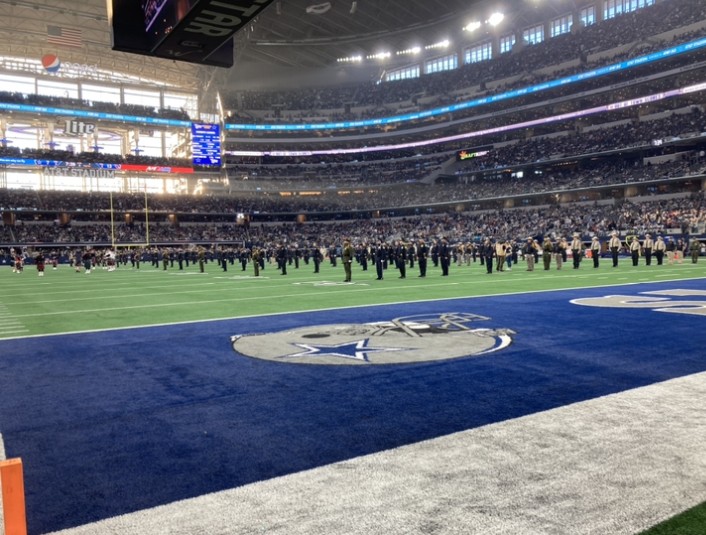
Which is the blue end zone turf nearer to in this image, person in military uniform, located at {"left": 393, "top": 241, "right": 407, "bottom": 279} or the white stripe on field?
the white stripe on field

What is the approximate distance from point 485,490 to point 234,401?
8.41ft

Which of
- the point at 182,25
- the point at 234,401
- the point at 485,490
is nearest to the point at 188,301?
the point at 182,25

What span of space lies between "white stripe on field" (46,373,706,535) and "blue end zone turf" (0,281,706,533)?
231 millimetres

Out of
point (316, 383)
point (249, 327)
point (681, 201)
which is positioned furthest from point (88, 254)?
point (681, 201)

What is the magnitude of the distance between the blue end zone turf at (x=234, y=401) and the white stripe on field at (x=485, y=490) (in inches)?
9.1

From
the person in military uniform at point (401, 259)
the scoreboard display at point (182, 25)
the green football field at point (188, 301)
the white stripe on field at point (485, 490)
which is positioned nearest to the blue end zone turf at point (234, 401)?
the white stripe on field at point (485, 490)

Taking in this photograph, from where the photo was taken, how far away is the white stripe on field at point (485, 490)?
7.79ft

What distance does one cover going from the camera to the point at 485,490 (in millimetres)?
2684

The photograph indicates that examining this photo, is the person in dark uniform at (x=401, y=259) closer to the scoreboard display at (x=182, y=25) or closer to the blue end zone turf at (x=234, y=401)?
the scoreboard display at (x=182, y=25)

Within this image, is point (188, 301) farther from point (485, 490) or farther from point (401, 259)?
point (485, 490)

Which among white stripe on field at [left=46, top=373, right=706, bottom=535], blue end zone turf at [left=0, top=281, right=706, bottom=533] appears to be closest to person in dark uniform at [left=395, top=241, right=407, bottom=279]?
blue end zone turf at [left=0, top=281, right=706, bottom=533]

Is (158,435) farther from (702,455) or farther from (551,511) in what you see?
(702,455)

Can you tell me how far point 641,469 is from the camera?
9.45ft

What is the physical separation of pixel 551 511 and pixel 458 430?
125 cm
